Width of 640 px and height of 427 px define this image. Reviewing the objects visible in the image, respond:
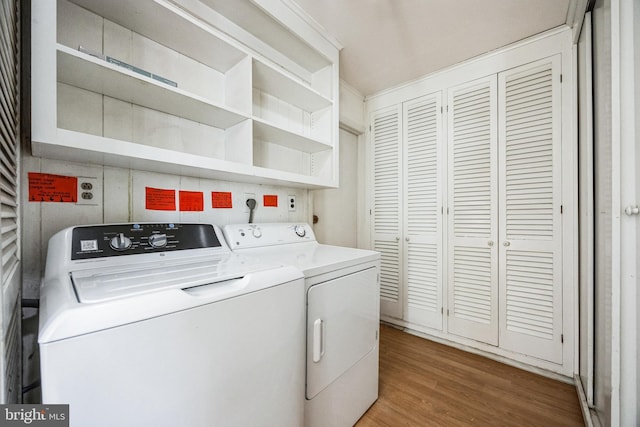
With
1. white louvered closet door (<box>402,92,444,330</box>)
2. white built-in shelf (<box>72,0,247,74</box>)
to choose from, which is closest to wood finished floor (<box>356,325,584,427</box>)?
white louvered closet door (<box>402,92,444,330</box>)

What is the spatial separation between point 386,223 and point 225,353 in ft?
7.02

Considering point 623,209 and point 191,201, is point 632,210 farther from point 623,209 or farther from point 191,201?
point 191,201

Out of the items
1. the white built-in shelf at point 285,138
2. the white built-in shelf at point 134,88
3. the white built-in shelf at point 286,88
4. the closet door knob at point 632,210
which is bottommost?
the closet door knob at point 632,210

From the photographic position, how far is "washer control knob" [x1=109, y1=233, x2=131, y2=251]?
0.99 m

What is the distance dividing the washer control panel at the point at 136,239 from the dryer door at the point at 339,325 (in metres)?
0.61

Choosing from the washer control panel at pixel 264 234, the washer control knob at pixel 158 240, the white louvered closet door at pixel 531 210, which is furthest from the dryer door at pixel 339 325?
the white louvered closet door at pixel 531 210

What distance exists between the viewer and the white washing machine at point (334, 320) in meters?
A: 1.13

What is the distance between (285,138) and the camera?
5.71 feet

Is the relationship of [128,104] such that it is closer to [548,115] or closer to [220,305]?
[220,305]

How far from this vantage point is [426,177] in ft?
7.79

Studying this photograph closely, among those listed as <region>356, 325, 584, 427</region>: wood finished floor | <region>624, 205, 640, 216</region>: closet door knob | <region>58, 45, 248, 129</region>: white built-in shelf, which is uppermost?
<region>58, 45, 248, 129</region>: white built-in shelf

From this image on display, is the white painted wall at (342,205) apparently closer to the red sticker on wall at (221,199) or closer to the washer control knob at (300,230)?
the washer control knob at (300,230)

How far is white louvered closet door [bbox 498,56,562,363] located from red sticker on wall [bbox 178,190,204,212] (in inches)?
85.2

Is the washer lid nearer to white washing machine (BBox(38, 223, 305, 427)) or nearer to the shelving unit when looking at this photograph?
white washing machine (BBox(38, 223, 305, 427))
